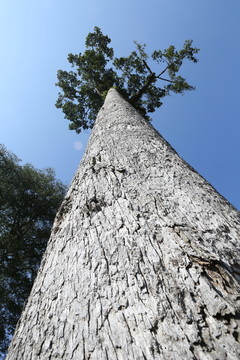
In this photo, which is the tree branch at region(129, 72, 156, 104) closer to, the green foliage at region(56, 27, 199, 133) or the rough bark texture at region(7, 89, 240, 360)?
the green foliage at region(56, 27, 199, 133)

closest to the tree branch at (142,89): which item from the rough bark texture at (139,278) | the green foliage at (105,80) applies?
the green foliage at (105,80)

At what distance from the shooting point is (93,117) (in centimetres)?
1352

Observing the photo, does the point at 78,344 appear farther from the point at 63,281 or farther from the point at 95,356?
the point at 63,281

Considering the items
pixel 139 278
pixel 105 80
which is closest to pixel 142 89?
pixel 105 80

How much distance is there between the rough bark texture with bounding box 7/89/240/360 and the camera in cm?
92

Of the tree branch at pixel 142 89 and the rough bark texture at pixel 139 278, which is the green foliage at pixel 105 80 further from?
the rough bark texture at pixel 139 278

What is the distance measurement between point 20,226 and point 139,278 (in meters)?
9.34

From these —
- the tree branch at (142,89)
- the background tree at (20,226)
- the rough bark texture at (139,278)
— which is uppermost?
the tree branch at (142,89)

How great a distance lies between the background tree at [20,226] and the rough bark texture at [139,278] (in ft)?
24.2

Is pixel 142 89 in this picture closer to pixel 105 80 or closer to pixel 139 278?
pixel 105 80

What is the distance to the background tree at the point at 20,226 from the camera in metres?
8.05

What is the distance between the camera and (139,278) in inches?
46.1

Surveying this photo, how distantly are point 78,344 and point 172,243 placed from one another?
2.17 feet

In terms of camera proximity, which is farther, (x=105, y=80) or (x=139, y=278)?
(x=105, y=80)
